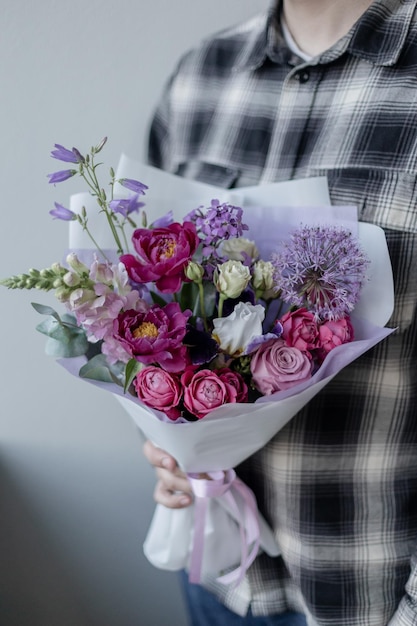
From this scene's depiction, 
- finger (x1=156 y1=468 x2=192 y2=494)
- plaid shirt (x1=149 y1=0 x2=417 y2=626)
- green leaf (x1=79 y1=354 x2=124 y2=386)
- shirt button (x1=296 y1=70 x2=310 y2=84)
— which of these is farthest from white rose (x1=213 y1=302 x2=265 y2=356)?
shirt button (x1=296 y1=70 x2=310 y2=84)

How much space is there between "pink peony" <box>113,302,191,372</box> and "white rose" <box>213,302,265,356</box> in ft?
0.15

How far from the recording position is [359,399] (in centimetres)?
91

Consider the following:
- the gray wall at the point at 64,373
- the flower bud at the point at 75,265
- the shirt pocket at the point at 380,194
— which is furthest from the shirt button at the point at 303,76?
the flower bud at the point at 75,265

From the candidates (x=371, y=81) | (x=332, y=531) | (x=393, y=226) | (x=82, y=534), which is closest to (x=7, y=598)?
(x=82, y=534)

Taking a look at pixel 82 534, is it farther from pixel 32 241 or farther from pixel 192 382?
pixel 192 382

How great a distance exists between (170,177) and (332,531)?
0.58 metres

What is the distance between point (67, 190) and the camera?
113cm

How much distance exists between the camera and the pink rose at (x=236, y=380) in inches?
28.6

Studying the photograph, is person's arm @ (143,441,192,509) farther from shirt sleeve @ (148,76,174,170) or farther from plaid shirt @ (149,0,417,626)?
shirt sleeve @ (148,76,174,170)

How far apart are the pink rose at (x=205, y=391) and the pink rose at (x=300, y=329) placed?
0.29 ft

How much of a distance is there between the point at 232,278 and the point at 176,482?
43cm

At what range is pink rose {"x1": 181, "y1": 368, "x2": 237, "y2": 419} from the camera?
2.30ft

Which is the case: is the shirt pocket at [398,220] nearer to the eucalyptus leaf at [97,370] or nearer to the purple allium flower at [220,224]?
the purple allium flower at [220,224]

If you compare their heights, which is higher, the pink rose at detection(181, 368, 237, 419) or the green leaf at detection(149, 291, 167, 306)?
the green leaf at detection(149, 291, 167, 306)
